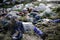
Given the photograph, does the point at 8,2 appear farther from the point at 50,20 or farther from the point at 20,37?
the point at 20,37

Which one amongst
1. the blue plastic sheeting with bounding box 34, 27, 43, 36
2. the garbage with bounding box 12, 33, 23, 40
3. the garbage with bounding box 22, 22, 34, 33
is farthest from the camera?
the garbage with bounding box 22, 22, 34, 33

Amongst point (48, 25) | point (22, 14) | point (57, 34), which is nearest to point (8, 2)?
point (22, 14)

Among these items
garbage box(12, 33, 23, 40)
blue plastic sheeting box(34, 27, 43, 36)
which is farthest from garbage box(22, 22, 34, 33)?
garbage box(12, 33, 23, 40)

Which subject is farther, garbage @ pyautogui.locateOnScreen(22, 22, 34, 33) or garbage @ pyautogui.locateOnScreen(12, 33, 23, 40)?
garbage @ pyautogui.locateOnScreen(22, 22, 34, 33)

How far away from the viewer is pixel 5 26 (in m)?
3.81

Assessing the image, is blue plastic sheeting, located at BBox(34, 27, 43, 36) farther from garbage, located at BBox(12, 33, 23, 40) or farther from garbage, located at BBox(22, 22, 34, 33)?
garbage, located at BBox(12, 33, 23, 40)

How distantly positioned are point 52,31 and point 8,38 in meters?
0.98

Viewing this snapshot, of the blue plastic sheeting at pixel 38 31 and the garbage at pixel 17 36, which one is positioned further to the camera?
the blue plastic sheeting at pixel 38 31

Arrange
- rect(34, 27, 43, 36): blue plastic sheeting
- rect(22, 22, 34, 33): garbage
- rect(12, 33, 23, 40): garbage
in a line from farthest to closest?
1. rect(22, 22, 34, 33): garbage
2. rect(34, 27, 43, 36): blue plastic sheeting
3. rect(12, 33, 23, 40): garbage

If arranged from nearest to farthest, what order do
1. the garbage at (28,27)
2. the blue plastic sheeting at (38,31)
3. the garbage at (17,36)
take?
the garbage at (17,36), the blue plastic sheeting at (38,31), the garbage at (28,27)

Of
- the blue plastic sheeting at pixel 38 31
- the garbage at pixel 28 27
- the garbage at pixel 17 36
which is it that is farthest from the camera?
the garbage at pixel 28 27

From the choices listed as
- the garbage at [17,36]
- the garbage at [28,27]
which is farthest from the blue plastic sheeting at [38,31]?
the garbage at [17,36]

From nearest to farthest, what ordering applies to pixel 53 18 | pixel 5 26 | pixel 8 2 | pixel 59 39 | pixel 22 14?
pixel 59 39 < pixel 5 26 < pixel 53 18 < pixel 22 14 < pixel 8 2

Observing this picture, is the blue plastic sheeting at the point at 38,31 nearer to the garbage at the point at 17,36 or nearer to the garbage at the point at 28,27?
the garbage at the point at 28,27
